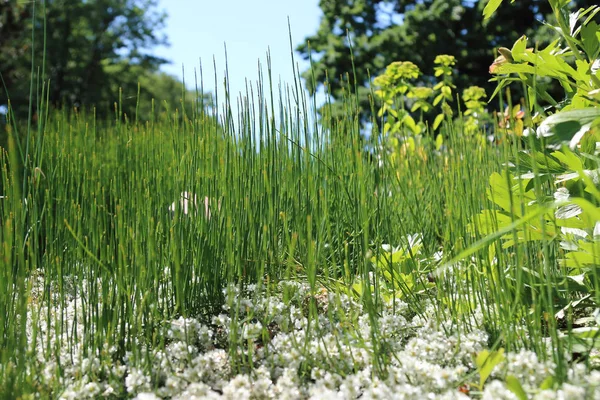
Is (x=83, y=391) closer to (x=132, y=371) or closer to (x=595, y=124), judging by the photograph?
(x=132, y=371)

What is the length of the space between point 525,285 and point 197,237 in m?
0.93

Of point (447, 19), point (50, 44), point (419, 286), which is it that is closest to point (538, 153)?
point (419, 286)

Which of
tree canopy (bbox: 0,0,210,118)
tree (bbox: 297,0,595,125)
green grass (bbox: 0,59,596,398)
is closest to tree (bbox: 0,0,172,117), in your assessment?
tree canopy (bbox: 0,0,210,118)

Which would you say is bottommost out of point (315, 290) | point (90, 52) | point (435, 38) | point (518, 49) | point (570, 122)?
point (315, 290)

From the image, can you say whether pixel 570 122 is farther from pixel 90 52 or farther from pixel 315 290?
pixel 90 52

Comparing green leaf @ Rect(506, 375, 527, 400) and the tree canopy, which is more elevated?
the tree canopy

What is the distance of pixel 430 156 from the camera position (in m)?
2.24

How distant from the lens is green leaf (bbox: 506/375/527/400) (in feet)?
2.93

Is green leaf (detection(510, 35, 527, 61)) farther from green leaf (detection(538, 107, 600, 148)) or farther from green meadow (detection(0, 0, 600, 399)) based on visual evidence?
green leaf (detection(538, 107, 600, 148))

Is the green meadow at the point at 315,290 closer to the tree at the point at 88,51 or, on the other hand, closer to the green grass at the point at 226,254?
the green grass at the point at 226,254

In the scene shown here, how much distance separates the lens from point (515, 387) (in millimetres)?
903

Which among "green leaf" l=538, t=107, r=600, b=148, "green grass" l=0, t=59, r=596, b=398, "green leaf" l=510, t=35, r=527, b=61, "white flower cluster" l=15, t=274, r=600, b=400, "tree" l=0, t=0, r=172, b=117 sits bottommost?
"white flower cluster" l=15, t=274, r=600, b=400

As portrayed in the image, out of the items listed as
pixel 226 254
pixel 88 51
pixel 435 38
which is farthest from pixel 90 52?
pixel 226 254

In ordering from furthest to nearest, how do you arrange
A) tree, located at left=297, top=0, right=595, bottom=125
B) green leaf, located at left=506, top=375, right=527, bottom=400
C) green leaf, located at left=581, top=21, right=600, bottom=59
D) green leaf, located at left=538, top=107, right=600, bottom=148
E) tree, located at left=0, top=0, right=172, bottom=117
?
1. tree, located at left=0, top=0, right=172, bottom=117
2. tree, located at left=297, top=0, right=595, bottom=125
3. green leaf, located at left=581, top=21, right=600, bottom=59
4. green leaf, located at left=538, top=107, right=600, bottom=148
5. green leaf, located at left=506, top=375, right=527, bottom=400
